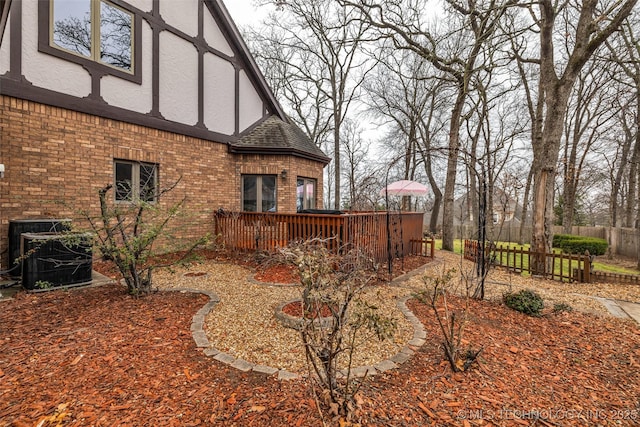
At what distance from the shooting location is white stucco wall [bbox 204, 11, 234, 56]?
336 inches

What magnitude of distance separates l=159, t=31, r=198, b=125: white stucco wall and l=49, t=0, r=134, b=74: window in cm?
82

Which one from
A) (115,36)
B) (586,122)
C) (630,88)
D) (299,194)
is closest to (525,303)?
(299,194)

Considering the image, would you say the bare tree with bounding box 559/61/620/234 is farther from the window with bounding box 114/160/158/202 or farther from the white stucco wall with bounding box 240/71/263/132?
the window with bounding box 114/160/158/202

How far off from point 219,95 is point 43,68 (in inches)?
167

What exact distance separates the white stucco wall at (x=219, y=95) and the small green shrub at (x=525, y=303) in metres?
8.64

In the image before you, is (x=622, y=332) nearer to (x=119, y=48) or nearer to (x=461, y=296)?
(x=461, y=296)

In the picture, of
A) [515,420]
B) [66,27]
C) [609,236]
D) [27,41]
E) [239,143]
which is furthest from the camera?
[609,236]

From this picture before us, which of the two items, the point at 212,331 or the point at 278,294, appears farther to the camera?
the point at 278,294

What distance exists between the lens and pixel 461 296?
4.57 m

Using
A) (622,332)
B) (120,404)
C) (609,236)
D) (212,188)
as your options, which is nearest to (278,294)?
(120,404)

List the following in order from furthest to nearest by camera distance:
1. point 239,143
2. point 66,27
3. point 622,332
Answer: point 239,143
point 66,27
point 622,332

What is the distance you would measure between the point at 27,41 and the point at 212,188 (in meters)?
4.72

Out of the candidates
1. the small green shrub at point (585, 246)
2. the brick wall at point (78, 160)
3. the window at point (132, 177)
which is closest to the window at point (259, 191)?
the brick wall at point (78, 160)

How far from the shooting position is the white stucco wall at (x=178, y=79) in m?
7.37
